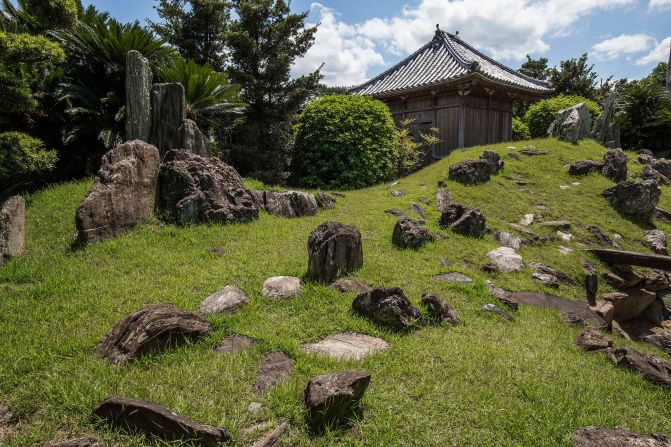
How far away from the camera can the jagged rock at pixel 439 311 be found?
4.91 m

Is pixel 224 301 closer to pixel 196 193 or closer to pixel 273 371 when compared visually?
pixel 273 371

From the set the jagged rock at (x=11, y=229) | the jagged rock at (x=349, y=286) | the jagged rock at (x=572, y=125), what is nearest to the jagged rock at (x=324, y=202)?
the jagged rock at (x=349, y=286)

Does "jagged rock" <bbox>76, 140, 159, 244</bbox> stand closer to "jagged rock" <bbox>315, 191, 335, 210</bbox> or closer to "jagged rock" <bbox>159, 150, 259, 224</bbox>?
"jagged rock" <bbox>159, 150, 259, 224</bbox>

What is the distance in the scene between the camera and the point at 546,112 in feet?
72.9

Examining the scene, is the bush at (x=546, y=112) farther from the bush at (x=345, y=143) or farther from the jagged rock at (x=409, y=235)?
the jagged rock at (x=409, y=235)

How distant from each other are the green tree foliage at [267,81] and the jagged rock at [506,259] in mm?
8891

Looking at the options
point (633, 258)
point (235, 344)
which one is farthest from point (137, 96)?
point (633, 258)

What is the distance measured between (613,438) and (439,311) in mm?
2186

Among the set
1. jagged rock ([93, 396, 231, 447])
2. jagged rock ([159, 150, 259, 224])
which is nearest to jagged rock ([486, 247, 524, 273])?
jagged rock ([159, 150, 259, 224])

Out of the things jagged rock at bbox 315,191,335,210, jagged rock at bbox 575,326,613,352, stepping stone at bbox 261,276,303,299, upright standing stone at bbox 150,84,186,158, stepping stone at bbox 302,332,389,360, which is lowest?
jagged rock at bbox 575,326,613,352

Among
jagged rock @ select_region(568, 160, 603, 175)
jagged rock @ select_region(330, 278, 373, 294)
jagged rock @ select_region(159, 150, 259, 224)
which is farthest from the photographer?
jagged rock @ select_region(568, 160, 603, 175)

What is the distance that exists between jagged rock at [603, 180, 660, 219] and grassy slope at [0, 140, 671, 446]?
15.6 feet

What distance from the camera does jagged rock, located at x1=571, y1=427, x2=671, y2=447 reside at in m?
2.91

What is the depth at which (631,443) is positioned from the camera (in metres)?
2.91
